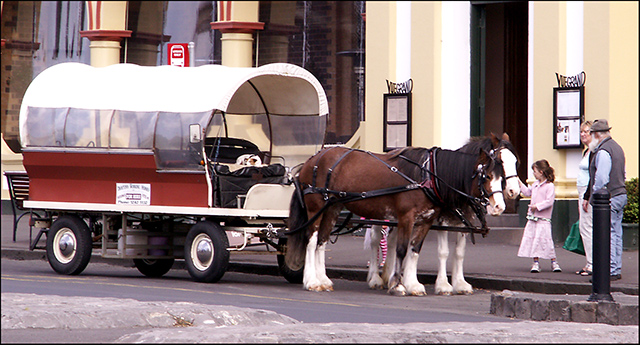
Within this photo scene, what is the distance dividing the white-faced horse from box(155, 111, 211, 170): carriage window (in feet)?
8.08

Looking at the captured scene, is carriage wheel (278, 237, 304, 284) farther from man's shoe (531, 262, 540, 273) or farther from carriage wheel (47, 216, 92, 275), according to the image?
man's shoe (531, 262, 540, 273)

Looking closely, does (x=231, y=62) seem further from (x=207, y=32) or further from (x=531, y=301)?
(x=531, y=301)

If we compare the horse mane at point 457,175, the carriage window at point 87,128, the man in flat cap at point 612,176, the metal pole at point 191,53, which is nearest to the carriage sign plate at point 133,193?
the carriage window at point 87,128

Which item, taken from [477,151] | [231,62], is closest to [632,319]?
[477,151]

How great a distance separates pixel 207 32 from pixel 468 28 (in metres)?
6.48

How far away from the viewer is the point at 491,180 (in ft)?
38.5

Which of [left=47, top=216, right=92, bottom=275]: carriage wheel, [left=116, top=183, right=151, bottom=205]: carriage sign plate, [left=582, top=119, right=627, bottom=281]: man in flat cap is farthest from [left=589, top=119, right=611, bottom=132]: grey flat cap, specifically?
[left=47, top=216, right=92, bottom=275]: carriage wheel

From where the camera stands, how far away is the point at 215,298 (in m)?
11.2

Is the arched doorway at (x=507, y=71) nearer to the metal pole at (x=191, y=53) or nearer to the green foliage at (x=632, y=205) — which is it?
the green foliage at (x=632, y=205)

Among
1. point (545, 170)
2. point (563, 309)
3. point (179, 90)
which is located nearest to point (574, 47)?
point (545, 170)

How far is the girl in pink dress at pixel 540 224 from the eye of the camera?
45.0ft

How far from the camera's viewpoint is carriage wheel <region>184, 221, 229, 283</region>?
1298 centimetres

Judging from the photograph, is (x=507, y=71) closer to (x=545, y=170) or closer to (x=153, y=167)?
(x=545, y=170)

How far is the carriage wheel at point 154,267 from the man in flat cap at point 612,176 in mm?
5716
